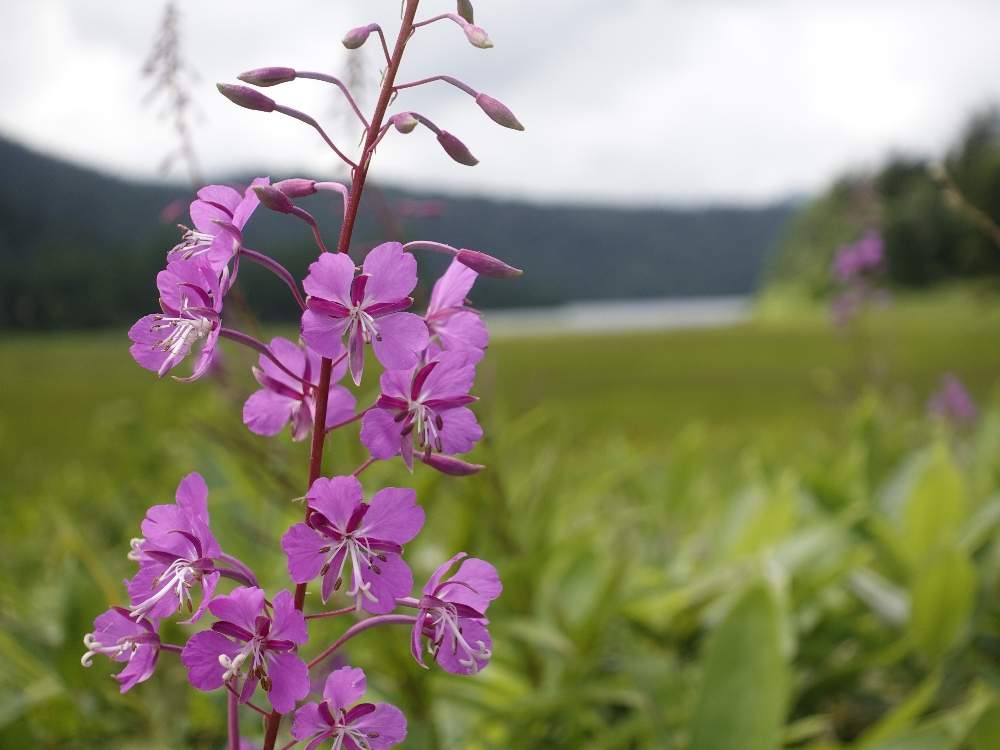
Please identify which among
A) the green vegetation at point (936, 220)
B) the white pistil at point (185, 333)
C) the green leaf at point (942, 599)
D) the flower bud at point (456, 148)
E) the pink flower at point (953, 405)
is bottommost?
the green vegetation at point (936, 220)

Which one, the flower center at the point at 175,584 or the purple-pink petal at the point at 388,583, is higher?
the purple-pink petal at the point at 388,583

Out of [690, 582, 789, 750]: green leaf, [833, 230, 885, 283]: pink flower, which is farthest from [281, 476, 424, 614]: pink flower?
[833, 230, 885, 283]: pink flower

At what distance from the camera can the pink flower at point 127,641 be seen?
689 millimetres

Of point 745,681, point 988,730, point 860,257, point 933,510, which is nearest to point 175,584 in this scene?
point 745,681

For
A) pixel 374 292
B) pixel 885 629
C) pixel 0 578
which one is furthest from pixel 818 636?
pixel 0 578

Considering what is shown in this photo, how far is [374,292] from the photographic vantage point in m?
0.66

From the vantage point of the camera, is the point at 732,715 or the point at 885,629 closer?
the point at 732,715

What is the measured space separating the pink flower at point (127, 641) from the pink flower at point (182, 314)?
0.66 ft

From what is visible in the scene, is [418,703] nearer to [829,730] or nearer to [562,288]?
[829,730]

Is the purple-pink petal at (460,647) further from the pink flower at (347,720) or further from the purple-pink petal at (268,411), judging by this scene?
the purple-pink petal at (268,411)

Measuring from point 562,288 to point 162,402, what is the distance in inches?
3071

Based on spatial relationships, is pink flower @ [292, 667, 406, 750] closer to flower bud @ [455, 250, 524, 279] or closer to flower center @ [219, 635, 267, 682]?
flower center @ [219, 635, 267, 682]

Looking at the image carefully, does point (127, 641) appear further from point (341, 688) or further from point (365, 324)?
point (365, 324)

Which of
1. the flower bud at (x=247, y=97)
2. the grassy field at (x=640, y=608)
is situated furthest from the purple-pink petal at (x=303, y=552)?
the grassy field at (x=640, y=608)
